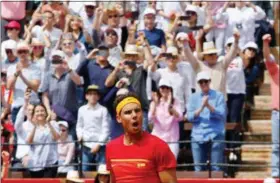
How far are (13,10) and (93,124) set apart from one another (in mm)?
4933

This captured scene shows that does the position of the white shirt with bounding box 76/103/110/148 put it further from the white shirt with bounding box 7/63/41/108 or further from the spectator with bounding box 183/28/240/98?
the spectator with bounding box 183/28/240/98

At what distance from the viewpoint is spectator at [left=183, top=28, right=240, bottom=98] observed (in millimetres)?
17469

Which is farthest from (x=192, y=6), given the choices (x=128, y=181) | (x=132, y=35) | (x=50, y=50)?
(x=128, y=181)

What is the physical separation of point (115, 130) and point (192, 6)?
11.9ft

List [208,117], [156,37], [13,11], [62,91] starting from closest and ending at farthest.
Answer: [208,117] < [62,91] < [156,37] < [13,11]

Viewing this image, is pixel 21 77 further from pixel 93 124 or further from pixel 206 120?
pixel 206 120

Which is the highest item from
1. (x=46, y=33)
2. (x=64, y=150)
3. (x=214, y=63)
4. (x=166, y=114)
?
(x=46, y=33)

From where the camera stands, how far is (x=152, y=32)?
19547 mm

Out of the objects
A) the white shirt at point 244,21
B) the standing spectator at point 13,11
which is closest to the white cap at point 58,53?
the standing spectator at point 13,11

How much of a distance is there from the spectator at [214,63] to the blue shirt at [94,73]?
1.17 m

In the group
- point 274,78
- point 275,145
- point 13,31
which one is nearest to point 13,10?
point 13,31

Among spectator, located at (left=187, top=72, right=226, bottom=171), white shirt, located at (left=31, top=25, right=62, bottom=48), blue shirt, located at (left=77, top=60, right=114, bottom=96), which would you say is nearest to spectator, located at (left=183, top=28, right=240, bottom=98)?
spectator, located at (left=187, top=72, right=226, bottom=171)

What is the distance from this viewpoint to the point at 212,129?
54.4 ft

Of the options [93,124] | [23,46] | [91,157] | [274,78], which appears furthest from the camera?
[23,46]
